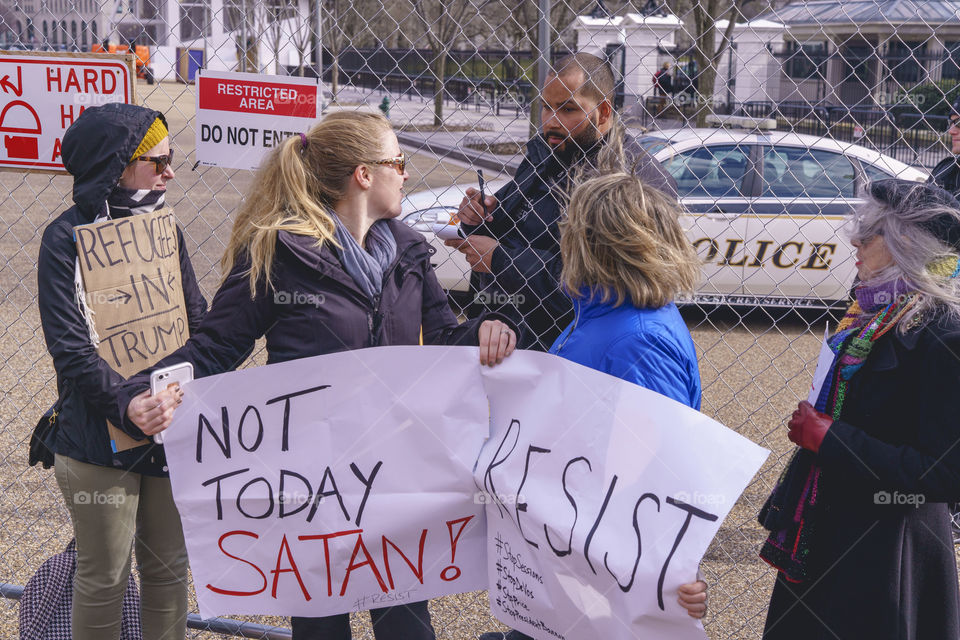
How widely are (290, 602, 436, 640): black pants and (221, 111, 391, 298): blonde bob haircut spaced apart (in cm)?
96

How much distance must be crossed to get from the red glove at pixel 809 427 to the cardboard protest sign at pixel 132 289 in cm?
177

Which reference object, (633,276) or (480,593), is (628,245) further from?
(480,593)

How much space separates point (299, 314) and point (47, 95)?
1.57m

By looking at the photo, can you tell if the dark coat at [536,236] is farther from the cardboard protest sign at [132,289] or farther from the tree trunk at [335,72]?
the cardboard protest sign at [132,289]

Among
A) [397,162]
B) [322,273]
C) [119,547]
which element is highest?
[397,162]

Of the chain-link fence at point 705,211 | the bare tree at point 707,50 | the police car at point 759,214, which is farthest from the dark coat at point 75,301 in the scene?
the police car at point 759,214

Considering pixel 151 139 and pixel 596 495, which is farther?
pixel 151 139

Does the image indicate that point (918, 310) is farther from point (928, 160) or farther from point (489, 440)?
point (928, 160)

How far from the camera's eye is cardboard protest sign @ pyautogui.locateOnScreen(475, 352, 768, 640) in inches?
85.5

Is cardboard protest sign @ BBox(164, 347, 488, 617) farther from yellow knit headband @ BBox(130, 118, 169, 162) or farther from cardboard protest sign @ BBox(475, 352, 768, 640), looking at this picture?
yellow knit headband @ BBox(130, 118, 169, 162)

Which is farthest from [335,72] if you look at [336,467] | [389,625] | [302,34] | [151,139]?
[389,625]

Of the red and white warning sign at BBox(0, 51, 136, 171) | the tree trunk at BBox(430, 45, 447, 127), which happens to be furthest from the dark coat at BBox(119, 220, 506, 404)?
the red and white warning sign at BBox(0, 51, 136, 171)

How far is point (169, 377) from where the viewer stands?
2.58 m

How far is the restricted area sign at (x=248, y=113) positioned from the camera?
3.12 meters
